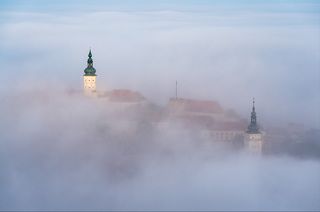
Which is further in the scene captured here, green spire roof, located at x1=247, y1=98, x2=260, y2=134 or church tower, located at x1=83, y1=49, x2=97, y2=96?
church tower, located at x1=83, y1=49, x2=97, y2=96

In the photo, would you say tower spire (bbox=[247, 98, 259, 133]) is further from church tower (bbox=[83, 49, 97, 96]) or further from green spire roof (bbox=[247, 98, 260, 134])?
church tower (bbox=[83, 49, 97, 96])

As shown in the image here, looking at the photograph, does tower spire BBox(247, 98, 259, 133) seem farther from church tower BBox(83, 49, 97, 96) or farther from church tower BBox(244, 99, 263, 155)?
church tower BBox(83, 49, 97, 96)

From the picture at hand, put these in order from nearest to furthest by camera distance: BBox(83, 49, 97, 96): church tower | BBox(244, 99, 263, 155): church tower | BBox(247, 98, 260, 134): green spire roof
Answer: BBox(244, 99, 263, 155): church tower
BBox(247, 98, 260, 134): green spire roof
BBox(83, 49, 97, 96): church tower

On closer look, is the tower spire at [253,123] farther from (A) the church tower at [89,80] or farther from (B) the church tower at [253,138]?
(A) the church tower at [89,80]

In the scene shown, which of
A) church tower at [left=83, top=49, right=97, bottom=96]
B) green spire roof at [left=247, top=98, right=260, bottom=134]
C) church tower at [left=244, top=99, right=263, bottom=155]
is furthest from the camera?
church tower at [left=83, top=49, right=97, bottom=96]

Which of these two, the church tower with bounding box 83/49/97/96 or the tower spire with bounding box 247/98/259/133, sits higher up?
the church tower with bounding box 83/49/97/96

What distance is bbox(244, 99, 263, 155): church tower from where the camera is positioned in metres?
20.0

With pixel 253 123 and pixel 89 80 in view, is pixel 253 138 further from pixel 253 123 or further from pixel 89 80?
pixel 89 80

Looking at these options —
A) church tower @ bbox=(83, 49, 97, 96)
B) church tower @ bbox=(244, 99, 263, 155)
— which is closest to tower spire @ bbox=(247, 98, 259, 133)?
church tower @ bbox=(244, 99, 263, 155)

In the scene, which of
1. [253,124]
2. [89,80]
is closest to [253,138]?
[253,124]

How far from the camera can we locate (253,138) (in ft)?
66.6

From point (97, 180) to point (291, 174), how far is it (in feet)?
12.7

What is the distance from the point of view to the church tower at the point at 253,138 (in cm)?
2005

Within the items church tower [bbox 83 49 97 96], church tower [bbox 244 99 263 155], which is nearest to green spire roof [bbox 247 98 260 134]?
church tower [bbox 244 99 263 155]
